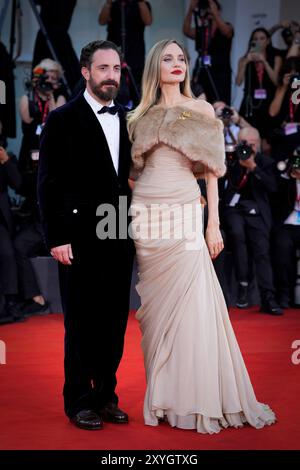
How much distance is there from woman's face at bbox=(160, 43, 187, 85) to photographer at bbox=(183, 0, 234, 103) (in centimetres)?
436

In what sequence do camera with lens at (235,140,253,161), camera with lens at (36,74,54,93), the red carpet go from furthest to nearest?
camera with lens at (36,74,54,93), camera with lens at (235,140,253,161), the red carpet

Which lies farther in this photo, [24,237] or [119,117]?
[24,237]

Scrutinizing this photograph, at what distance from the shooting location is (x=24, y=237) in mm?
6609

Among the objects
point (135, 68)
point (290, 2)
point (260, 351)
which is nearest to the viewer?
point (260, 351)

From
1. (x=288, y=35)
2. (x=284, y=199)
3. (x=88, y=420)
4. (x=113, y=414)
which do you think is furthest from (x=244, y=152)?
(x=88, y=420)

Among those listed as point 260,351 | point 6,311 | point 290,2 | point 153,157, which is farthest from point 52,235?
point 290,2

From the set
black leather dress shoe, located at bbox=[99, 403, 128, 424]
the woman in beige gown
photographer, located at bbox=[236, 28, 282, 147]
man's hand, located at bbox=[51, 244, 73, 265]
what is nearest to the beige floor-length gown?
the woman in beige gown

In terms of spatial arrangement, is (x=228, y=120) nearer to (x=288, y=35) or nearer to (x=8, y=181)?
(x=288, y=35)

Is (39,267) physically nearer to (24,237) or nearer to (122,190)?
(24,237)

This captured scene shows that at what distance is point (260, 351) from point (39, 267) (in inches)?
86.0

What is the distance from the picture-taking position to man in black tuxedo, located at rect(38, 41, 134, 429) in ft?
11.5

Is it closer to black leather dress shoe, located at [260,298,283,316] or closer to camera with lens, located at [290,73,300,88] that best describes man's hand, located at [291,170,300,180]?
camera with lens, located at [290,73,300,88]
